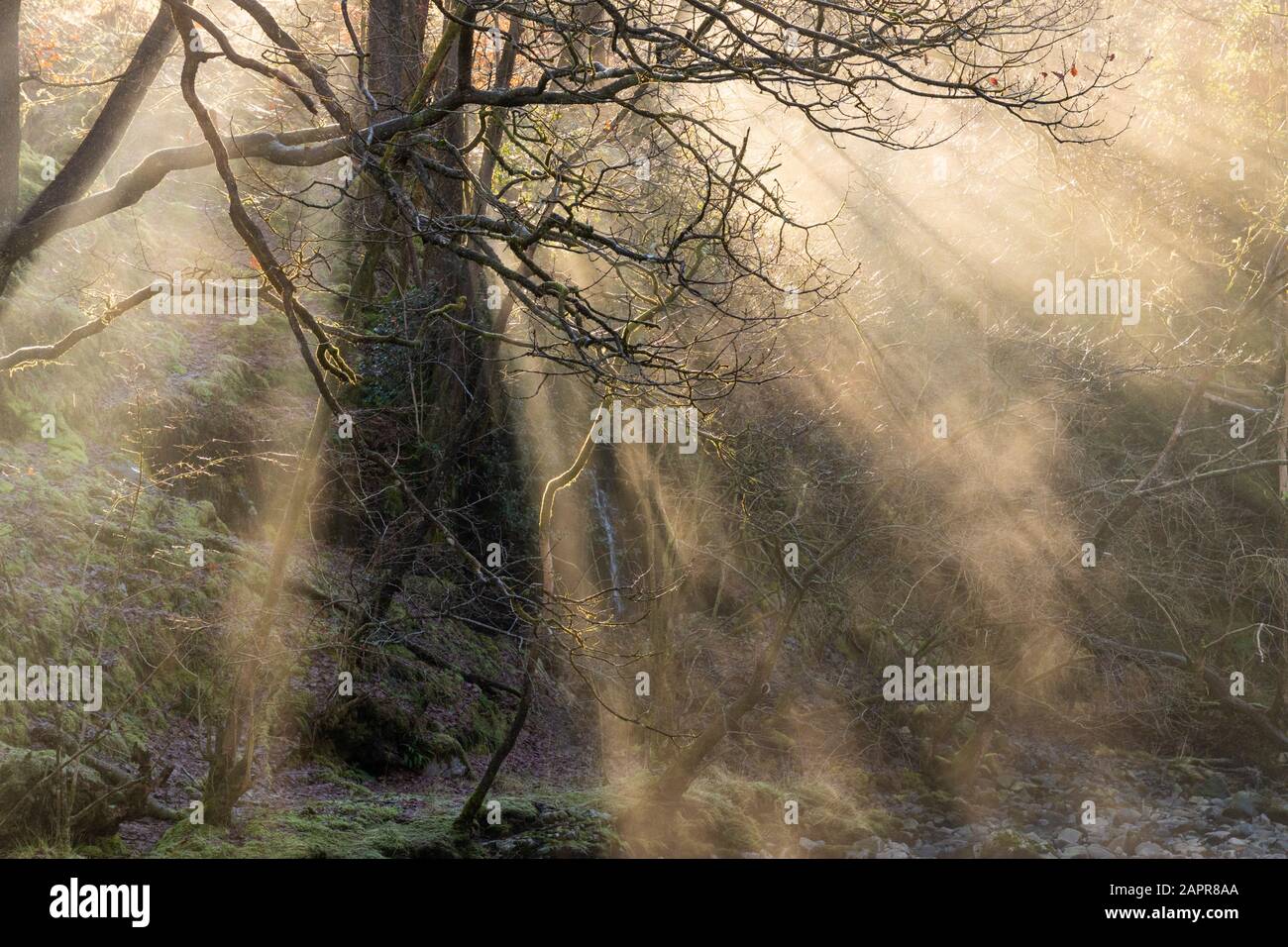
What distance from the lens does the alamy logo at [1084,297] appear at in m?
14.2

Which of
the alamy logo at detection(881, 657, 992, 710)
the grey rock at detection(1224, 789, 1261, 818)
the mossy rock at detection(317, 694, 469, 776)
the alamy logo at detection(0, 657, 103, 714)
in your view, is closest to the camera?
the alamy logo at detection(0, 657, 103, 714)

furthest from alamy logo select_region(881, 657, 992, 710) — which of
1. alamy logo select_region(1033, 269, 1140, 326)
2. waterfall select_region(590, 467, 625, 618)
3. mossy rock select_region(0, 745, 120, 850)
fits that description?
mossy rock select_region(0, 745, 120, 850)

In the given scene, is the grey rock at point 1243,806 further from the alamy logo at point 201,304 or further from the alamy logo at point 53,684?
the alamy logo at point 201,304

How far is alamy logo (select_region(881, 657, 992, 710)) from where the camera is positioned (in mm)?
12719

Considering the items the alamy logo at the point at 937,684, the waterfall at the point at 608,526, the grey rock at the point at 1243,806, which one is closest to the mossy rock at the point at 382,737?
the waterfall at the point at 608,526

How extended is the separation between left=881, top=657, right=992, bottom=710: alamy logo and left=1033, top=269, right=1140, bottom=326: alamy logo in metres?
4.90

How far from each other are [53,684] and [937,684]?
984 cm

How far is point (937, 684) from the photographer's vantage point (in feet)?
43.6

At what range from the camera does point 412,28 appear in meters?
7.73

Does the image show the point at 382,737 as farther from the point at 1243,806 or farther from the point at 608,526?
the point at 1243,806

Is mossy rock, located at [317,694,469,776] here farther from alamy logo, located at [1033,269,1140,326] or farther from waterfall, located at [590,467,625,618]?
alamy logo, located at [1033,269,1140,326]

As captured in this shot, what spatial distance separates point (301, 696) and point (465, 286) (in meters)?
4.04
